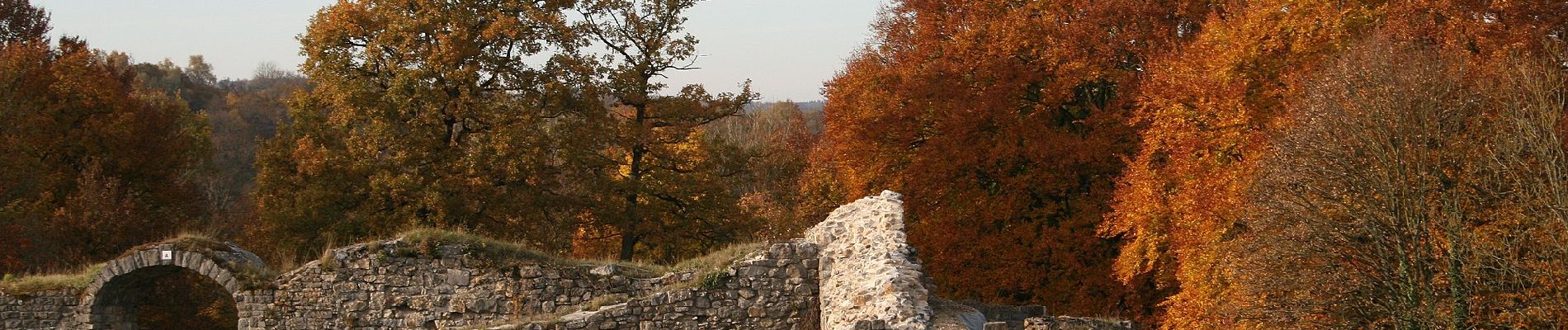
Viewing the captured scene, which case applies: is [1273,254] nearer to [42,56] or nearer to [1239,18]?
[1239,18]

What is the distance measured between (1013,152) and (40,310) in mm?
14818

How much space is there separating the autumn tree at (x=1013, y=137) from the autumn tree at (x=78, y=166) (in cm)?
1406

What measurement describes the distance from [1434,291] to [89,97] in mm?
25003

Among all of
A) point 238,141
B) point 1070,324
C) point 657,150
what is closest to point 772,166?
point 657,150

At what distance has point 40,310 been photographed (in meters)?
17.9

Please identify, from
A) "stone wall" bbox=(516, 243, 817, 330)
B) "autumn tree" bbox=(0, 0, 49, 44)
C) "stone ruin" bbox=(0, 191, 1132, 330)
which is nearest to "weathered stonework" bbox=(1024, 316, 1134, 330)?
"stone ruin" bbox=(0, 191, 1132, 330)

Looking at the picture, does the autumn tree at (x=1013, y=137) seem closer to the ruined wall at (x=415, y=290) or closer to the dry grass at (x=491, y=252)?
the dry grass at (x=491, y=252)

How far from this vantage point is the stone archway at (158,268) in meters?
17.4

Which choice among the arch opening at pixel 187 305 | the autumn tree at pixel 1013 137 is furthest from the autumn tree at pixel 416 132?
the autumn tree at pixel 1013 137

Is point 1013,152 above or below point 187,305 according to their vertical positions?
above

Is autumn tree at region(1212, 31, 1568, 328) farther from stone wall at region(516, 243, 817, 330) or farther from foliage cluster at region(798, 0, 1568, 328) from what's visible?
stone wall at region(516, 243, 817, 330)

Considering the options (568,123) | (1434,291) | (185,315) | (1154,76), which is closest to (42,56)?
(185,315)

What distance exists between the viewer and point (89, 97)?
29.1m

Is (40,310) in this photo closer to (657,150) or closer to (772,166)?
(657,150)
